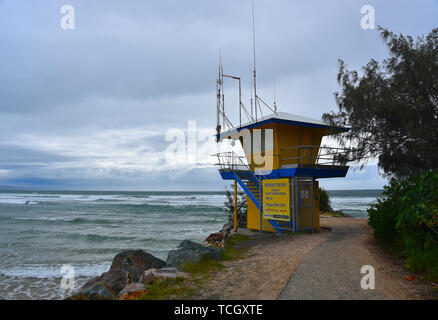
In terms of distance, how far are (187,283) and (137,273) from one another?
4236 millimetres

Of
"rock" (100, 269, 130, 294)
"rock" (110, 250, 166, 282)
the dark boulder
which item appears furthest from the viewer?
"rock" (110, 250, 166, 282)

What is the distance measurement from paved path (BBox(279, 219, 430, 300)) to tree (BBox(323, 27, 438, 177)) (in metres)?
3.98

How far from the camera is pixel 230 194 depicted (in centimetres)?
2311

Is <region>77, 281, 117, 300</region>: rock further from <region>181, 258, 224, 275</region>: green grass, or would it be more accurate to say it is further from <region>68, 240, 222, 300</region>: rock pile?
<region>181, 258, 224, 275</region>: green grass

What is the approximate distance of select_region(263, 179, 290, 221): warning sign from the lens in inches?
529

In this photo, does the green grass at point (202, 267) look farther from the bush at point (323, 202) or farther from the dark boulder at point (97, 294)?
the bush at point (323, 202)

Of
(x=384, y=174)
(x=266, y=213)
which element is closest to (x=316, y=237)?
(x=266, y=213)

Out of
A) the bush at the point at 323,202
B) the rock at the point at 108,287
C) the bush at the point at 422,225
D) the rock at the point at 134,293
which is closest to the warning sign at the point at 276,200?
the bush at the point at 422,225

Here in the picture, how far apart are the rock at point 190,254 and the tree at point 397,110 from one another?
7.57m

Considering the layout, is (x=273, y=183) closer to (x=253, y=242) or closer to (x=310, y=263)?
(x=253, y=242)

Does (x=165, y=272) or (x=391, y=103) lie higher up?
(x=391, y=103)

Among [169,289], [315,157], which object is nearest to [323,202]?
[315,157]
